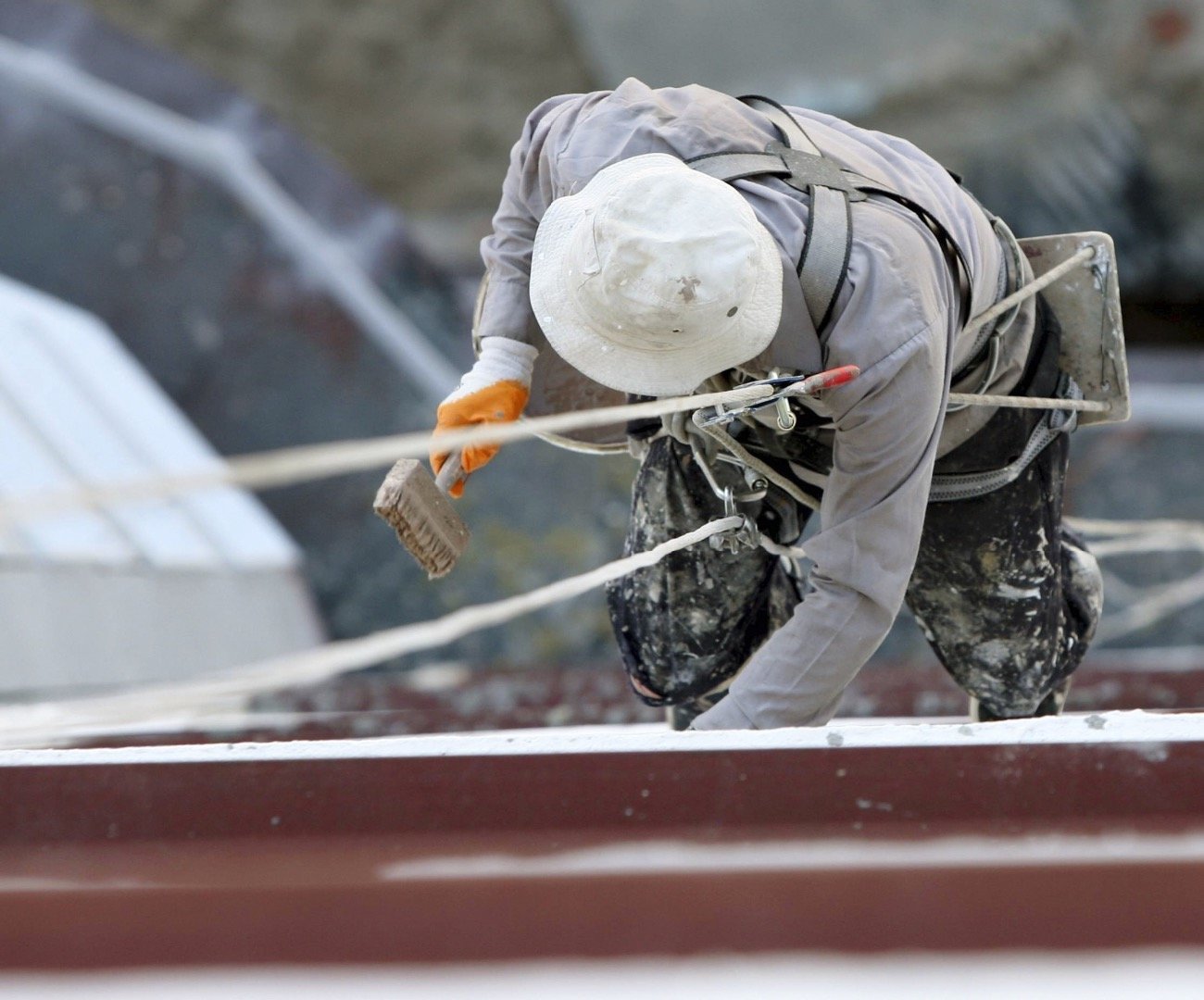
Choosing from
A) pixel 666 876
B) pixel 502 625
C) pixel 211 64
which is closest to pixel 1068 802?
pixel 666 876

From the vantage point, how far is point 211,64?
5.56m

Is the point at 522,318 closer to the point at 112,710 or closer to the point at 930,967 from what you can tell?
the point at 112,710

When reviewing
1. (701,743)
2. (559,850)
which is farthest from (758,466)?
(559,850)

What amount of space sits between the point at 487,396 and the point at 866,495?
0.45m

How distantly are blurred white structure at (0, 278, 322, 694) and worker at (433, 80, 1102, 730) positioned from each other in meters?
1.42

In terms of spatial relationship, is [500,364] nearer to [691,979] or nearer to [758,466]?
[758,466]

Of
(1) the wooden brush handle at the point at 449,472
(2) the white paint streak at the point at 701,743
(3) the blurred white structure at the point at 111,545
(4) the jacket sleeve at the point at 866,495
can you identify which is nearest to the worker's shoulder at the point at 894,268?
(4) the jacket sleeve at the point at 866,495

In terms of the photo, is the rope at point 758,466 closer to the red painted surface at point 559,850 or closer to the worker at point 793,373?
the worker at point 793,373

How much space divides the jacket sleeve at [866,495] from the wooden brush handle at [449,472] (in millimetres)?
384

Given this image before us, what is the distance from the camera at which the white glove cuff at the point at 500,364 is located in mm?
1570

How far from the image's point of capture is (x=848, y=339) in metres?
1.27

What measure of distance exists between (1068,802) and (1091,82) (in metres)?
4.82

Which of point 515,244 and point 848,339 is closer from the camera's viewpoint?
point 848,339

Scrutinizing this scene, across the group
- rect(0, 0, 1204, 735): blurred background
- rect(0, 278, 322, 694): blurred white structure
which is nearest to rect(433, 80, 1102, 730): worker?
rect(0, 0, 1204, 735): blurred background
